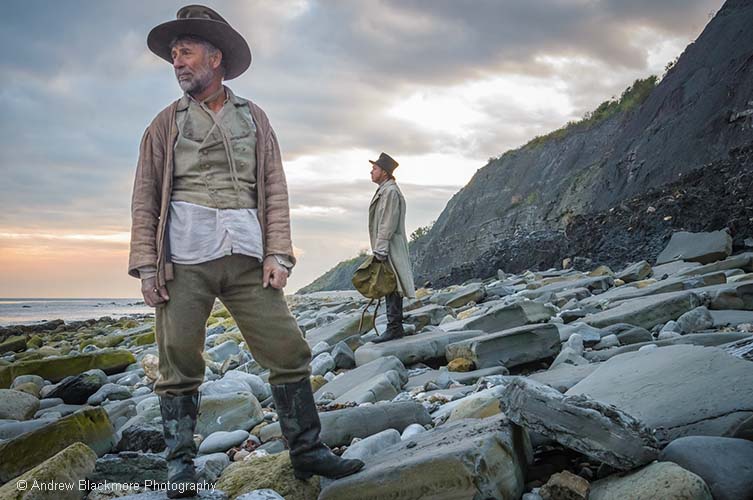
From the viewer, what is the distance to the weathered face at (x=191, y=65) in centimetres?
280

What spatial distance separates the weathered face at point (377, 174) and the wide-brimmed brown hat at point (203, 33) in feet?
14.1

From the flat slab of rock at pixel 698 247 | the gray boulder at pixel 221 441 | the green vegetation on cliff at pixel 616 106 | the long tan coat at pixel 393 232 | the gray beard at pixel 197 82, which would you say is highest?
the green vegetation on cliff at pixel 616 106

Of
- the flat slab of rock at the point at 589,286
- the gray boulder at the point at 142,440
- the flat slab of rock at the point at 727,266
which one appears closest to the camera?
the gray boulder at the point at 142,440

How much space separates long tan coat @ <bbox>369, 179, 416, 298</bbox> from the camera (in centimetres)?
697

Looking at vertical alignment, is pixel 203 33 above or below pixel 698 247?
above

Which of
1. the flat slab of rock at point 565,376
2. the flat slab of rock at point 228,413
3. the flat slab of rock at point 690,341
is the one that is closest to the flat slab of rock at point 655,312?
the flat slab of rock at point 690,341

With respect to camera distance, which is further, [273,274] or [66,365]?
[66,365]

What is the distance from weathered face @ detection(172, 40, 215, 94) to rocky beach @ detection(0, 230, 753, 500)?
1.83 metres

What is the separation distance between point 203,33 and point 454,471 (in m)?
2.22

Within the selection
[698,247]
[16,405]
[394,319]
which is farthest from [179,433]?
[698,247]

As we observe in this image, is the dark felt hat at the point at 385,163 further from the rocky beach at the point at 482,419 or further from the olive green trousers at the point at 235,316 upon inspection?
the olive green trousers at the point at 235,316

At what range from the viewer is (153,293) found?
2.64 meters

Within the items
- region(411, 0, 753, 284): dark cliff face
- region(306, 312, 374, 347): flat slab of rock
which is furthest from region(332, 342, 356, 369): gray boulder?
region(411, 0, 753, 284): dark cliff face

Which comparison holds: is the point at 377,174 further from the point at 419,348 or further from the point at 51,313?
the point at 51,313
